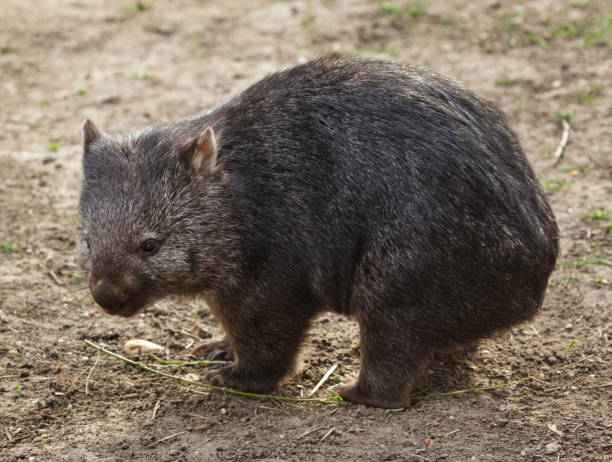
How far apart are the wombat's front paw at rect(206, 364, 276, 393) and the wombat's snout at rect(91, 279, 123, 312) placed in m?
1.04

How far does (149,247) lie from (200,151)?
24.4 inches

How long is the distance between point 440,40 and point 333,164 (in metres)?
5.60

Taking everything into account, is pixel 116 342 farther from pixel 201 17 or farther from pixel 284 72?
pixel 201 17

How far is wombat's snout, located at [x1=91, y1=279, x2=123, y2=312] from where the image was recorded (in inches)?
179

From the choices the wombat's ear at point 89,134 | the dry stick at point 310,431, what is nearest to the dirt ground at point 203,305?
the dry stick at point 310,431

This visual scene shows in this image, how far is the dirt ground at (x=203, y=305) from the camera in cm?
464

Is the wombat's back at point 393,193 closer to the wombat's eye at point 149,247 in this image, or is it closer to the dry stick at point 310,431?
the wombat's eye at point 149,247

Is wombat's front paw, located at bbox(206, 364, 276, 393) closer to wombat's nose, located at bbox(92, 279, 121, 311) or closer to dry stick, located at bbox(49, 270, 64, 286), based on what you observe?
wombat's nose, located at bbox(92, 279, 121, 311)

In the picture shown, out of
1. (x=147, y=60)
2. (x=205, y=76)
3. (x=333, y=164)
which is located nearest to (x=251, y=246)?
(x=333, y=164)

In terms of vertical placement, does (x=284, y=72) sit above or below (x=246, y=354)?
A: above

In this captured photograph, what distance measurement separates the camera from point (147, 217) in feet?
15.1

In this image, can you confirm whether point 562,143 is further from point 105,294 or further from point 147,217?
point 105,294

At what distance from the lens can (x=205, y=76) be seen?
935 cm

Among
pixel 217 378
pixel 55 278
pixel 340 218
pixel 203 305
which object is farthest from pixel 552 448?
pixel 55 278
